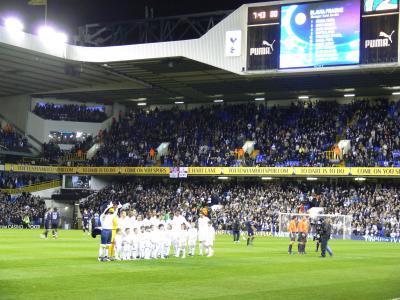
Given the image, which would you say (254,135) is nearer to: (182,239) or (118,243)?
(182,239)

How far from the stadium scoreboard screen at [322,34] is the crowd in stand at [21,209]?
22932 mm

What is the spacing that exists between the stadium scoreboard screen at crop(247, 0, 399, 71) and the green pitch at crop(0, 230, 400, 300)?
2126 cm

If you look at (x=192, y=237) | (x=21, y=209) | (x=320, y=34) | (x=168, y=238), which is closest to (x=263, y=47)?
(x=320, y=34)

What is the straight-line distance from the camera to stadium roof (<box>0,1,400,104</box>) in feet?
169

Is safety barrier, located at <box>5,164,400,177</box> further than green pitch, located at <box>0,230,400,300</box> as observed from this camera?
Yes

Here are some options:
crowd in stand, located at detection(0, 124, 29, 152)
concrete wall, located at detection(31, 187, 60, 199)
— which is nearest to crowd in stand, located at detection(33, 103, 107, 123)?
crowd in stand, located at detection(0, 124, 29, 152)

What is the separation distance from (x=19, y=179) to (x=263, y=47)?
28833 millimetres

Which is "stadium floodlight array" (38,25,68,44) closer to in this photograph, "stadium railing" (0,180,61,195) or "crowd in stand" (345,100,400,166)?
"stadium railing" (0,180,61,195)

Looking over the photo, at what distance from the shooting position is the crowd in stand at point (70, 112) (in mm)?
72062

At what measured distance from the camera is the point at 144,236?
26594mm

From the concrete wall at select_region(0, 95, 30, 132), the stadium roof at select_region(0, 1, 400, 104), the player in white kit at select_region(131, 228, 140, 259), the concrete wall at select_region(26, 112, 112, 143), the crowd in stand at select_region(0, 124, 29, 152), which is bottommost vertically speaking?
the player in white kit at select_region(131, 228, 140, 259)

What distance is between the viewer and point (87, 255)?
27.9m

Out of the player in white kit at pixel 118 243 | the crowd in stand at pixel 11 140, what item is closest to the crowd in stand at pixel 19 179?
the crowd in stand at pixel 11 140

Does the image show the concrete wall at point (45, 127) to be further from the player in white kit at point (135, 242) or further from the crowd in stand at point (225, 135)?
the player in white kit at point (135, 242)
